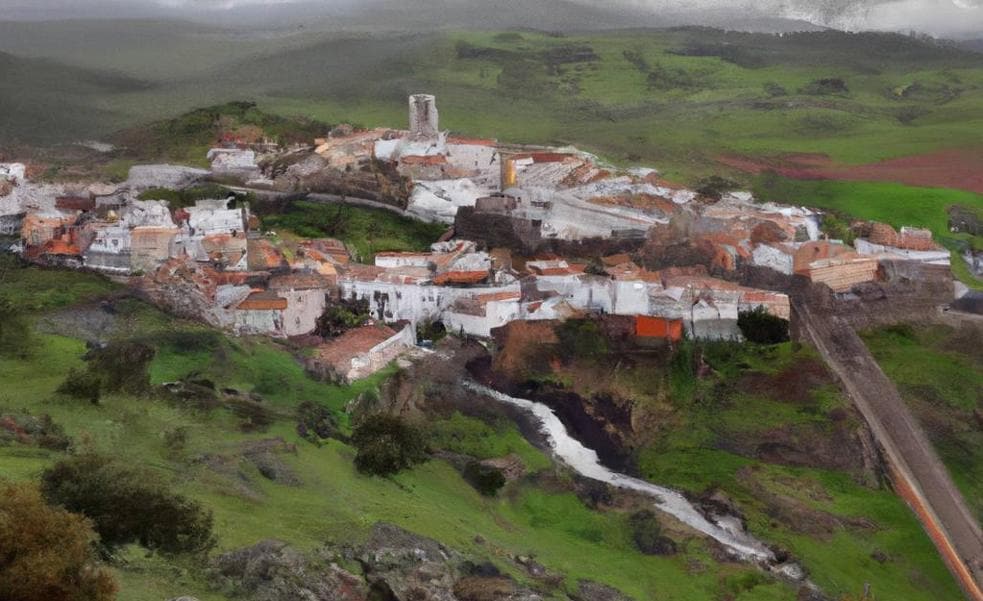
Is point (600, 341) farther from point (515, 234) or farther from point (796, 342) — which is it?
point (515, 234)

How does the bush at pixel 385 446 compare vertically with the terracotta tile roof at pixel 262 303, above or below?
below

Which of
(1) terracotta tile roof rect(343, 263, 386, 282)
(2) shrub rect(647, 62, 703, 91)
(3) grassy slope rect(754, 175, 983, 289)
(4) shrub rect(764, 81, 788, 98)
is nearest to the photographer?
(1) terracotta tile roof rect(343, 263, 386, 282)

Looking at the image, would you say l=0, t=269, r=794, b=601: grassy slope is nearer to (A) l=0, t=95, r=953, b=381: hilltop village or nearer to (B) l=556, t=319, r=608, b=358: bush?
(A) l=0, t=95, r=953, b=381: hilltop village

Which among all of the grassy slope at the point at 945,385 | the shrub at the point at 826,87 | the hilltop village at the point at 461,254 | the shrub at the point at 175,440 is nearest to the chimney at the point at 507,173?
the hilltop village at the point at 461,254

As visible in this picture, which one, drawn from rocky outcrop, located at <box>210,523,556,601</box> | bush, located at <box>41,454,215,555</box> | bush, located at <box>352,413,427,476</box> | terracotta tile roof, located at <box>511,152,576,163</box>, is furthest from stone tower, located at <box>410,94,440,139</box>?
bush, located at <box>41,454,215,555</box>

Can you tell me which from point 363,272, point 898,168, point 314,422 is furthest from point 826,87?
point 314,422

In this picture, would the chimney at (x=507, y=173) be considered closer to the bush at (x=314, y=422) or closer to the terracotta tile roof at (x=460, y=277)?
the terracotta tile roof at (x=460, y=277)
